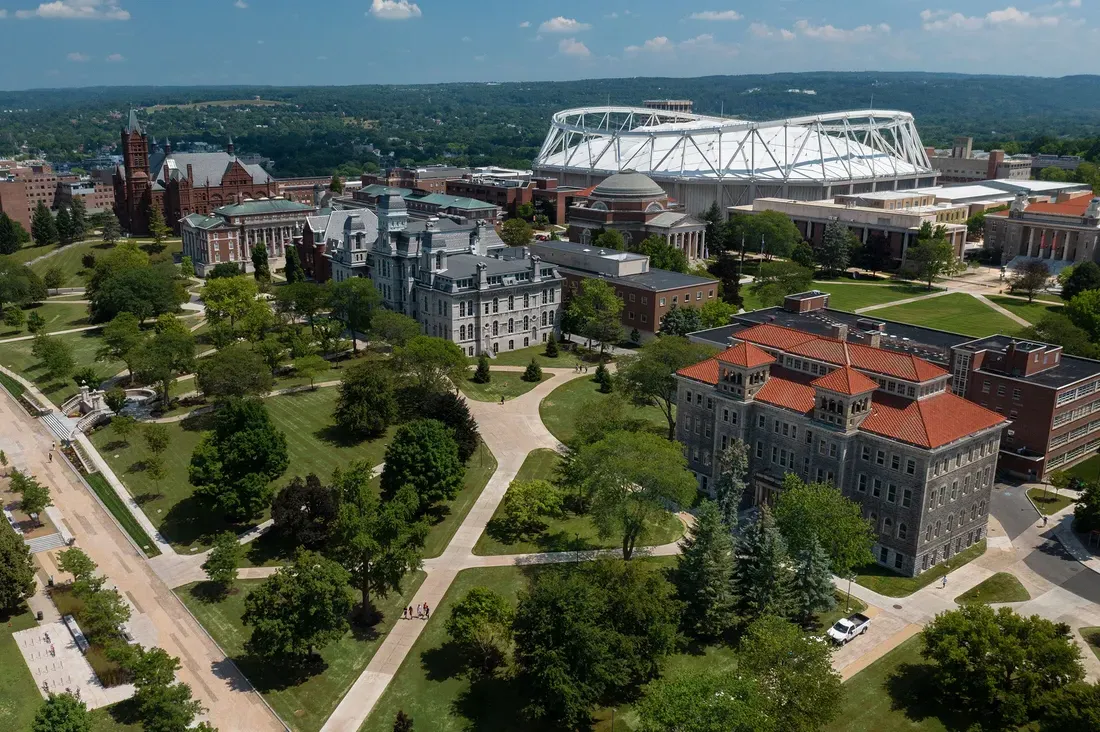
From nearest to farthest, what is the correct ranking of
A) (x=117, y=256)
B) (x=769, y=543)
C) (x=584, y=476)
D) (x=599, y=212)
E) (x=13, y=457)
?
(x=769, y=543), (x=584, y=476), (x=13, y=457), (x=117, y=256), (x=599, y=212)

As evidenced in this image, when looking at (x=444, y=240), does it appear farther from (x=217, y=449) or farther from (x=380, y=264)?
(x=217, y=449)

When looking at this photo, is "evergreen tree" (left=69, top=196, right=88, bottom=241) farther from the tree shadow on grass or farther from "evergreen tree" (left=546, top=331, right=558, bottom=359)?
the tree shadow on grass

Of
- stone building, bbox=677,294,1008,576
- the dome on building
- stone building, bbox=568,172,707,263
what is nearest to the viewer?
stone building, bbox=677,294,1008,576

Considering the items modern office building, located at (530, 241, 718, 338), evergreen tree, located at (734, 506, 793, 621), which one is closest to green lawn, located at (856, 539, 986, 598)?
evergreen tree, located at (734, 506, 793, 621)

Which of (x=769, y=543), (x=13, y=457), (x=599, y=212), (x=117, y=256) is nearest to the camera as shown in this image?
(x=769, y=543)

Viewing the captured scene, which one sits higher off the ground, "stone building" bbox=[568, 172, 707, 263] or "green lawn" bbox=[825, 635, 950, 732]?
"stone building" bbox=[568, 172, 707, 263]

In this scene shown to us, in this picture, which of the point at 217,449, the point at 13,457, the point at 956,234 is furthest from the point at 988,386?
the point at 956,234
